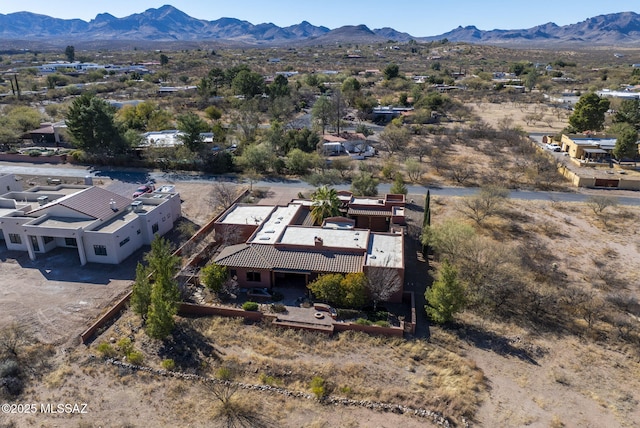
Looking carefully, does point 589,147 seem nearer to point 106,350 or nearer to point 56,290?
point 106,350

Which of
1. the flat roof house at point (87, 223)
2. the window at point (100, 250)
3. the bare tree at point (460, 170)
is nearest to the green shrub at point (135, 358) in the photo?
the flat roof house at point (87, 223)

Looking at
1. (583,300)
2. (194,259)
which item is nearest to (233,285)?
(194,259)

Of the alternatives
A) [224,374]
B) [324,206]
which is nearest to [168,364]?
[224,374]

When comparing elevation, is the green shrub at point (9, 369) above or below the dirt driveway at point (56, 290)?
above

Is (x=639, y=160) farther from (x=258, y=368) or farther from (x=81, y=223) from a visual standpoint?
(x=81, y=223)

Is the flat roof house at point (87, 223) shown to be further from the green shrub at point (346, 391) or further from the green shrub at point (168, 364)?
the green shrub at point (346, 391)

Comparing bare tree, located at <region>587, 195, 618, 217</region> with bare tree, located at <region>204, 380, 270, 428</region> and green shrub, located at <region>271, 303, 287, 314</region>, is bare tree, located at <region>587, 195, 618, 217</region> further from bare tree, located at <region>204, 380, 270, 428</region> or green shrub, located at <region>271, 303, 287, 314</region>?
bare tree, located at <region>204, 380, 270, 428</region>
